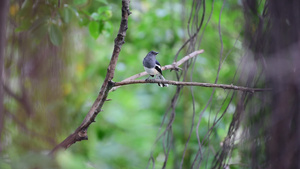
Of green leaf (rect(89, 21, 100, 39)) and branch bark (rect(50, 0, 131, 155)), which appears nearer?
branch bark (rect(50, 0, 131, 155))

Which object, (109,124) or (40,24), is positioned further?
(109,124)

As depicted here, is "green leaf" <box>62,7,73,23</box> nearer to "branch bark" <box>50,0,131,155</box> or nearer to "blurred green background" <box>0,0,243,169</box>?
"blurred green background" <box>0,0,243,169</box>

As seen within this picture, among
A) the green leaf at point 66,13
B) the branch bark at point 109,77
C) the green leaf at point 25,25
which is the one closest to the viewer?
the branch bark at point 109,77

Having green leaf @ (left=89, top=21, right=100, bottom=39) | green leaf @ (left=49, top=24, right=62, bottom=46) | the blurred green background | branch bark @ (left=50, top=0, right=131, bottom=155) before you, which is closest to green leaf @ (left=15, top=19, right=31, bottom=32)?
the blurred green background

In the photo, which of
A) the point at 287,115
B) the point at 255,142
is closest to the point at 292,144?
the point at 287,115

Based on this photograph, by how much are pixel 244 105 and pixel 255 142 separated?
0.86 ft

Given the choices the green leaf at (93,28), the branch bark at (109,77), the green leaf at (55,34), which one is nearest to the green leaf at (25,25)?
the green leaf at (55,34)

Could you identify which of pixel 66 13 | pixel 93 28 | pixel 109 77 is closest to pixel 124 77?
pixel 93 28

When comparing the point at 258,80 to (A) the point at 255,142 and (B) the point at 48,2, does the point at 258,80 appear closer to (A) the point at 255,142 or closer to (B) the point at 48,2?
(A) the point at 255,142

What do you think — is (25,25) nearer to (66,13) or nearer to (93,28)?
(66,13)

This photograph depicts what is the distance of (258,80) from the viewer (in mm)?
1016

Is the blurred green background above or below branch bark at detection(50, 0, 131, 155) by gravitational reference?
above

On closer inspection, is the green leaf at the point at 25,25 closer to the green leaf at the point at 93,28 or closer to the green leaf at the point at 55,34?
the green leaf at the point at 55,34

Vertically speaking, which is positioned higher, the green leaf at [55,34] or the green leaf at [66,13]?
the green leaf at [66,13]
